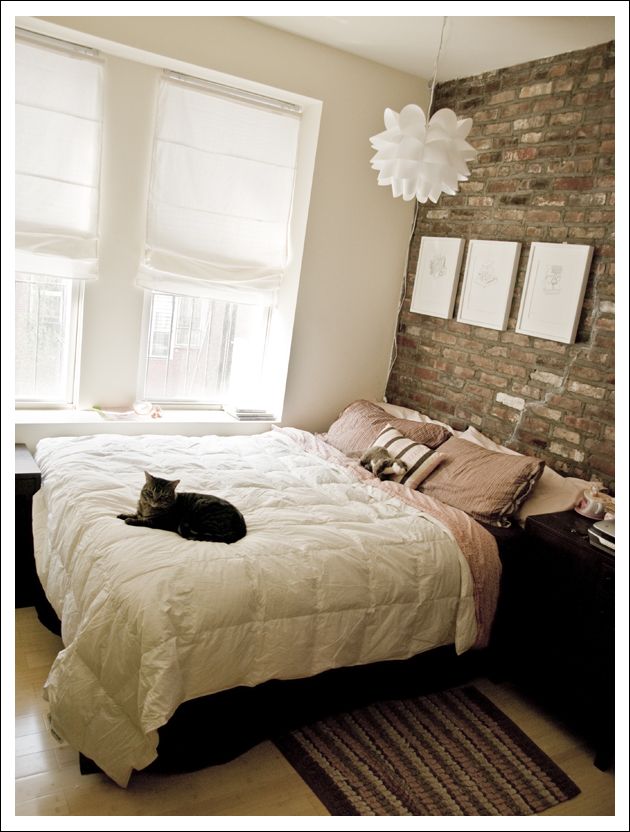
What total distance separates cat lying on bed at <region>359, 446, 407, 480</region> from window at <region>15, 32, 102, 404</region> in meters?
1.65

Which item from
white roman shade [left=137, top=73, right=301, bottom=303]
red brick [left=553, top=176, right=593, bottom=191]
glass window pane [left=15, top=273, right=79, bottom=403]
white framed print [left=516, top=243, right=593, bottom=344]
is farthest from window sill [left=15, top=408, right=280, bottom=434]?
red brick [left=553, top=176, right=593, bottom=191]

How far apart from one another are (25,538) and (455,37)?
3125 millimetres

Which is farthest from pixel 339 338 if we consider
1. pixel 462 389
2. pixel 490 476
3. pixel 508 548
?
pixel 508 548

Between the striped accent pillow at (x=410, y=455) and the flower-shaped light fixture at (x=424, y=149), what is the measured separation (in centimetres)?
133

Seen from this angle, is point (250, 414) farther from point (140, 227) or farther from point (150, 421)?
point (140, 227)

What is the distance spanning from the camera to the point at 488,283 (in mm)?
3768

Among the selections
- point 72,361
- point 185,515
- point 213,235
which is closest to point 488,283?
point 213,235

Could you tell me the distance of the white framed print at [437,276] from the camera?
401 centimetres

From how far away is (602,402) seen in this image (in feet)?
10.5

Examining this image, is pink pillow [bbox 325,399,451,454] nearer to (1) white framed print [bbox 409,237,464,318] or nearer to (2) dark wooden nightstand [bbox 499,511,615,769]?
(1) white framed print [bbox 409,237,464,318]

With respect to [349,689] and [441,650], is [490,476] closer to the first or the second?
[441,650]

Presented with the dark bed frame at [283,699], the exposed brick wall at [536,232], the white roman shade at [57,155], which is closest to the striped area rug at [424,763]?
the dark bed frame at [283,699]

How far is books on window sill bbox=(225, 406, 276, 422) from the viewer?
13.6 feet

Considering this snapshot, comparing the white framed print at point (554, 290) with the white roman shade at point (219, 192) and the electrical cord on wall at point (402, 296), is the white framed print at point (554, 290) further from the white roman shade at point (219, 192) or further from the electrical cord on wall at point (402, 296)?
the white roman shade at point (219, 192)
